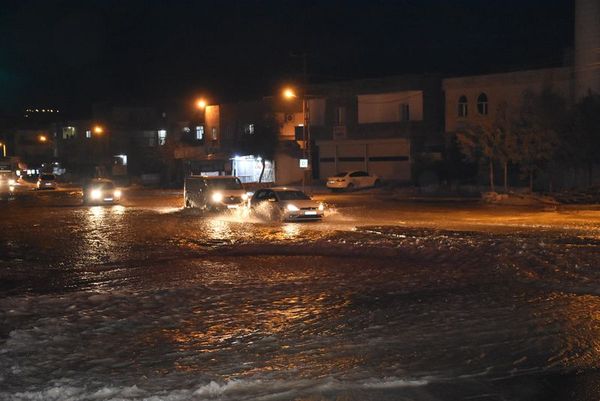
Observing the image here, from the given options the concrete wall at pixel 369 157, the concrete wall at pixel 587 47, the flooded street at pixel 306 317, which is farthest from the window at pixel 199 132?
the flooded street at pixel 306 317

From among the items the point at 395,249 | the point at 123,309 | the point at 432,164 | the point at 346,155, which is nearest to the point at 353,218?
the point at 395,249

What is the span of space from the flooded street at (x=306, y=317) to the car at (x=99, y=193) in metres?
22.5

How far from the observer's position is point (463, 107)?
5556 cm

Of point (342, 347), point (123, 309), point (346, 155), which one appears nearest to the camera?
point (342, 347)

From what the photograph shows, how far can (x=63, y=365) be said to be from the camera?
867 centimetres

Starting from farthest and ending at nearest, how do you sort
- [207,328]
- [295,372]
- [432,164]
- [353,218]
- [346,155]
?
[346,155]
[432,164]
[353,218]
[207,328]
[295,372]

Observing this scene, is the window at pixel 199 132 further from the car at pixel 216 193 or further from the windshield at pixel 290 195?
the windshield at pixel 290 195

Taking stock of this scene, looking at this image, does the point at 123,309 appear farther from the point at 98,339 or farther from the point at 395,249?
the point at 395,249

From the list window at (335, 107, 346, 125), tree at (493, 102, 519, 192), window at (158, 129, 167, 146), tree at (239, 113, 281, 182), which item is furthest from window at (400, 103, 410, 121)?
window at (158, 129, 167, 146)

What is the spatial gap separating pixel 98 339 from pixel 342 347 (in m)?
3.08

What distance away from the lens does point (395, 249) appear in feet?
61.5

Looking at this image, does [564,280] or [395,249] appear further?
[395,249]

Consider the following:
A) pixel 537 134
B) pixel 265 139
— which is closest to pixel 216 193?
pixel 537 134

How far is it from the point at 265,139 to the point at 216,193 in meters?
36.3
